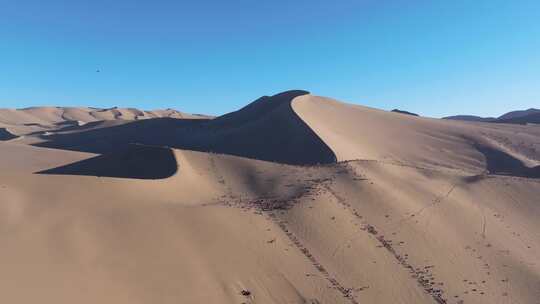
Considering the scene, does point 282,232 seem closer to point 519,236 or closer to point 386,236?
point 386,236

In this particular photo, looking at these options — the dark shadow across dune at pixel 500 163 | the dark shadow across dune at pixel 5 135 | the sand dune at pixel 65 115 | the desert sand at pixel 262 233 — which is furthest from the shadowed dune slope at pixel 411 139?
the sand dune at pixel 65 115

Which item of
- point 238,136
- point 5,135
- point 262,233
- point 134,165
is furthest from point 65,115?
point 262,233

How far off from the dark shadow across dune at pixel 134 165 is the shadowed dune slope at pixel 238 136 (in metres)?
8.24

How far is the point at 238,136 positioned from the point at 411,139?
13.6 metres

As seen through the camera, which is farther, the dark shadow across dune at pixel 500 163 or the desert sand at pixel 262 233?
the dark shadow across dune at pixel 500 163

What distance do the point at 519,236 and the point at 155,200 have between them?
11.8 m

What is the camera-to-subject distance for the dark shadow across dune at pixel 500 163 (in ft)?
89.3

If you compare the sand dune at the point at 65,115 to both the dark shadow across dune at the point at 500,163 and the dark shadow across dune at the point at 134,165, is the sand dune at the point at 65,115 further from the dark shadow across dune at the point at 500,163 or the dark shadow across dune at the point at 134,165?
the dark shadow across dune at the point at 134,165

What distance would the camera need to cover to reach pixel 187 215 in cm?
1298

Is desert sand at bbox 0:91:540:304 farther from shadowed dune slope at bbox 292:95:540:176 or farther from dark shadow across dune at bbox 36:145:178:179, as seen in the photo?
shadowed dune slope at bbox 292:95:540:176

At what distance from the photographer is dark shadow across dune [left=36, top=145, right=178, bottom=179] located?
65.0 ft

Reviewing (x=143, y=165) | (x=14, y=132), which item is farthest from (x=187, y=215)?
(x=14, y=132)

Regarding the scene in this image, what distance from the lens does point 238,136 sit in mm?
36875

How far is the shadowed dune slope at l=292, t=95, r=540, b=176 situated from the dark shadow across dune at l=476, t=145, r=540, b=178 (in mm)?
84
